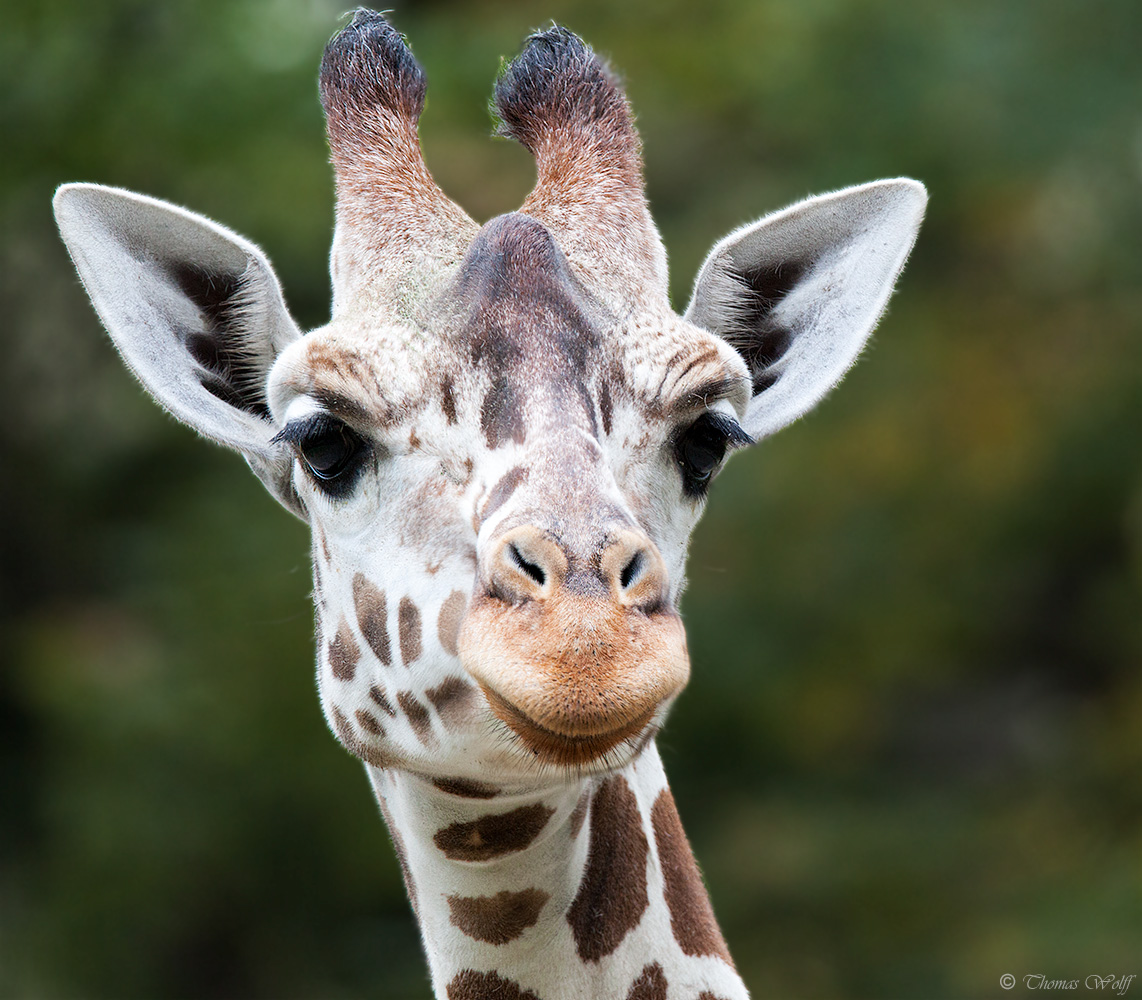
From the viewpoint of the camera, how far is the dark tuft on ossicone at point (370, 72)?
365 cm

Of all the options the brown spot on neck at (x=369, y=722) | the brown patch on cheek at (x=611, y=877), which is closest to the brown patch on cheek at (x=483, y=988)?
the brown patch on cheek at (x=611, y=877)

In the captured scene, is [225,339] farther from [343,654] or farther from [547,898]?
[547,898]

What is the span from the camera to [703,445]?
314 centimetres

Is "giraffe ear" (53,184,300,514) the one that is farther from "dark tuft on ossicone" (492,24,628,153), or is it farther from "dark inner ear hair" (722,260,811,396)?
"dark inner ear hair" (722,260,811,396)

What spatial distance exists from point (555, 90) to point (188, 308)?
1102 mm

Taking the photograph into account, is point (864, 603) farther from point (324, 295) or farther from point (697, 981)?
point (697, 981)

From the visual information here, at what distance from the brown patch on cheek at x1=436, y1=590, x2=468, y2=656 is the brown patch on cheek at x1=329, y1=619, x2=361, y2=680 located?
356mm

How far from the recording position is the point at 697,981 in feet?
10.8

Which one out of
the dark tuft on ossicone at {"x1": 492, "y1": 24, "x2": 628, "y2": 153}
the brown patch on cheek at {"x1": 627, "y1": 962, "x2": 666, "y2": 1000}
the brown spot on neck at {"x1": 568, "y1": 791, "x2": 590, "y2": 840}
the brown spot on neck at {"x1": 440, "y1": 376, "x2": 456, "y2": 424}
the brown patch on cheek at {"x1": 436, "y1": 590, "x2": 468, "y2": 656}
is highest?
the dark tuft on ossicone at {"x1": 492, "y1": 24, "x2": 628, "y2": 153}

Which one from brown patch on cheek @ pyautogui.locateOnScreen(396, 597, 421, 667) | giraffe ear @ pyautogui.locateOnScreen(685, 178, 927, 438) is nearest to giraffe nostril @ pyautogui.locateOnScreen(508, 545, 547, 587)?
brown patch on cheek @ pyautogui.locateOnScreen(396, 597, 421, 667)

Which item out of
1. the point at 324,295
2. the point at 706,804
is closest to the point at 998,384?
the point at 706,804

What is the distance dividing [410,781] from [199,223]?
1.43 meters

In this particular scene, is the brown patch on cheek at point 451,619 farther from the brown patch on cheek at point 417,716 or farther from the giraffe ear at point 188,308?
the giraffe ear at point 188,308

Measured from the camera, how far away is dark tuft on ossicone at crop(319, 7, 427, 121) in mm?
3654
